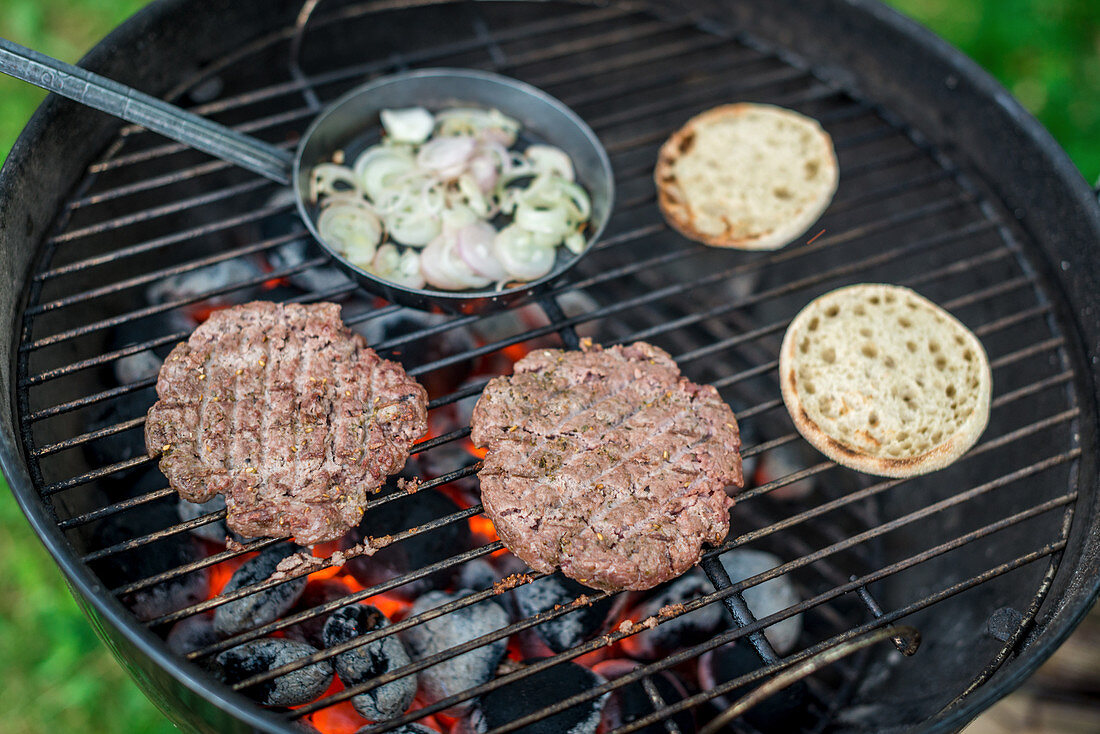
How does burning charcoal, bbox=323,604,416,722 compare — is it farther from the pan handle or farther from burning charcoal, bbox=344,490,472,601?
the pan handle

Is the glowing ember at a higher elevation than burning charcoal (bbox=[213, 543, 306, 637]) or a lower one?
higher

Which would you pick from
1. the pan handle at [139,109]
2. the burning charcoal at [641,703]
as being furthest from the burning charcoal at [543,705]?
the pan handle at [139,109]

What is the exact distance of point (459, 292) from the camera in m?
2.90

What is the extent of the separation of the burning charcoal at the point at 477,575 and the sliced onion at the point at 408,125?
1.69 meters

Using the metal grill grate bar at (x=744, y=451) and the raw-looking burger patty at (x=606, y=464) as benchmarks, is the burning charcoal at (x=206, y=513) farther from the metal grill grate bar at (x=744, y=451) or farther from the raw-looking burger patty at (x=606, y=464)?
the raw-looking burger patty at (x=606, y=464)

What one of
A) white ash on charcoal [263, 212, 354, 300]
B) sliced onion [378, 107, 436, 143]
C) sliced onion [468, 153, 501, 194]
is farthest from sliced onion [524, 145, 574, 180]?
white ash on charcoal [263, 212, 354, 300]

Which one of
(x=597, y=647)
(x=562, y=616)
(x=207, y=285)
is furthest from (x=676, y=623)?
(x=207, y=285)

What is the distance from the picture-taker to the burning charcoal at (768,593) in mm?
2982

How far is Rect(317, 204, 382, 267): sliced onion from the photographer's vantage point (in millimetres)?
2916

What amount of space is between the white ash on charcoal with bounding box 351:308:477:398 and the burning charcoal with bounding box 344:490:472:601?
1.82 feet

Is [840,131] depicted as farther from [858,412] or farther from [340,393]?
[340,393]

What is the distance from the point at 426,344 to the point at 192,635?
134 centimetres

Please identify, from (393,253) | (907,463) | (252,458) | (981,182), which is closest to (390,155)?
(393,253)

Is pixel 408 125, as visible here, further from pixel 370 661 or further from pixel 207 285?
pixel 370 661
